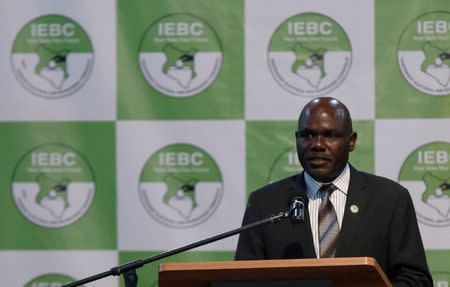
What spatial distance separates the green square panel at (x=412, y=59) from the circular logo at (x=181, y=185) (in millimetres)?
767

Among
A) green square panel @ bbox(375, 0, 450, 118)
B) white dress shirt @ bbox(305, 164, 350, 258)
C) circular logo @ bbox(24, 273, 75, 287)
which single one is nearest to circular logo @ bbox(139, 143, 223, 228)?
circular logo @ bbox(24, 273, 75, 287)

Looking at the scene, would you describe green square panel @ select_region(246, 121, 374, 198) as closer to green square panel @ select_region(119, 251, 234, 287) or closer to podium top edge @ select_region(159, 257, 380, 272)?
green square panel @ select_region(119, 251, 234, 287)

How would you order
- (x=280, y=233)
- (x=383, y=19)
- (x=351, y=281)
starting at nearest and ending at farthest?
(x=351, y=281) → (x=280, y=233) → (x=383, y=19)

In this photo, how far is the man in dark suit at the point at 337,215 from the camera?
2680 millimetres

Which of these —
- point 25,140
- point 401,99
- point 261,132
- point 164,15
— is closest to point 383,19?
point 401,99

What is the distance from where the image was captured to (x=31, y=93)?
3830mm

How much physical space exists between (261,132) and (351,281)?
170cm

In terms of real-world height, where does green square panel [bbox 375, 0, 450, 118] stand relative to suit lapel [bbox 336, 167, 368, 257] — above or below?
above

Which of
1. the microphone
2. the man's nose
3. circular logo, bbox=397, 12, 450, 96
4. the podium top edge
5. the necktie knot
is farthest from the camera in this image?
circular logo, bbox=397, 12, 450, 96

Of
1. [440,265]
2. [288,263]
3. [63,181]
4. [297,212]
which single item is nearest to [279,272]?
[288,263]

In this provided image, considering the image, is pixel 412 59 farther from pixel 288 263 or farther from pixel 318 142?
pixel 288 263

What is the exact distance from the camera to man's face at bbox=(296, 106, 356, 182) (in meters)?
2.68

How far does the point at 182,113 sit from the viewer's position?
3779 mm

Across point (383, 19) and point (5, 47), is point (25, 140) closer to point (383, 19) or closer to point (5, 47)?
point (5, 47)
